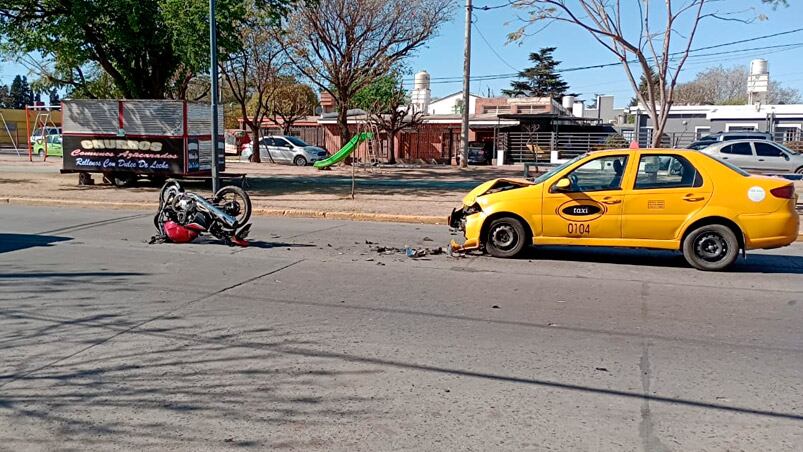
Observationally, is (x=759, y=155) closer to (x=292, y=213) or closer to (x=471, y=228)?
(x=292, y=213)

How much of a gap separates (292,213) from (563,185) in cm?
767

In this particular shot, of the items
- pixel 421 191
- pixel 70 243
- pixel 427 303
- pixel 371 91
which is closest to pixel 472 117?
pixel 371 91

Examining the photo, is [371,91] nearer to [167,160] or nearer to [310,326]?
[167,160]

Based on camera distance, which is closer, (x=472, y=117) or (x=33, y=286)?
(x=33, y=286)

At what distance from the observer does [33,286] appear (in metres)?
7.79

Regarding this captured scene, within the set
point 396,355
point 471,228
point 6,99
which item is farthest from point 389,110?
point 6,99

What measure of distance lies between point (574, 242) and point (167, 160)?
47.0ft

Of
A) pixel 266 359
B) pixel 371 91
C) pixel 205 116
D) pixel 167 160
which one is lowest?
pixel 266 359

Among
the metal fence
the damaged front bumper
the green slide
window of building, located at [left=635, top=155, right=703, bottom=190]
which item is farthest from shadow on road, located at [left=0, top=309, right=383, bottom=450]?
the metal fence

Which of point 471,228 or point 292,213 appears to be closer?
point 471,228

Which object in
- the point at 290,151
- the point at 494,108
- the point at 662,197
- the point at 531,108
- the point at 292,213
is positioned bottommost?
the point at 292,213

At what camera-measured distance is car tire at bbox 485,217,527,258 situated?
9711mm

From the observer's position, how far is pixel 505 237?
9820 millimetres

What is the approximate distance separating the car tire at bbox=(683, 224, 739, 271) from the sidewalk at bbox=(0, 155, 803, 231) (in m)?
6.02
